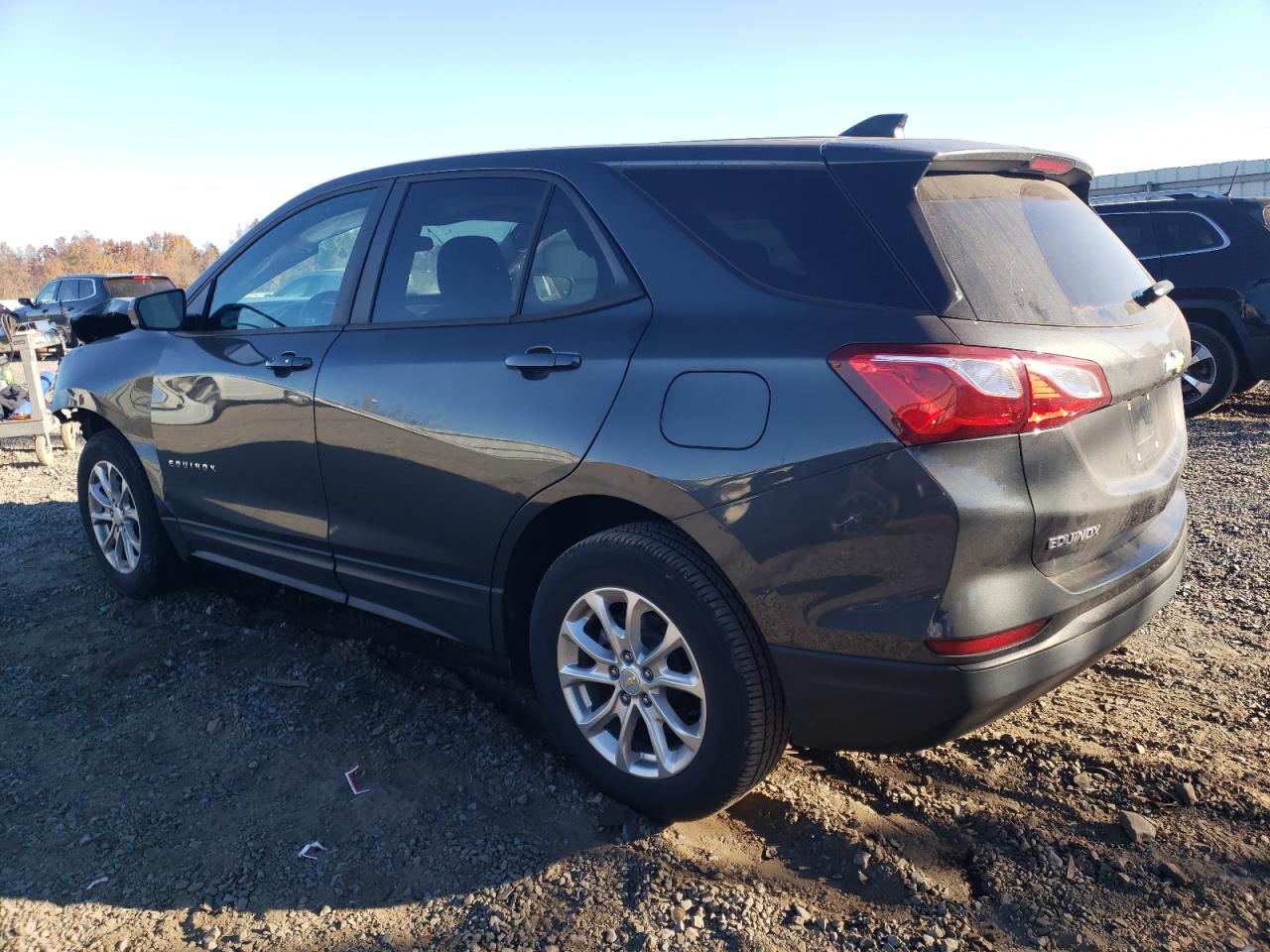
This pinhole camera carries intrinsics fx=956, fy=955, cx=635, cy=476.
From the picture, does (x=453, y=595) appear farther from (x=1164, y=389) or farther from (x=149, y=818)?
(x=1164, y=389)

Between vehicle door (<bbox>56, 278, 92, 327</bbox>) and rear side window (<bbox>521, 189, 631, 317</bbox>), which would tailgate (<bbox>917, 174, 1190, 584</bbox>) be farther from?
vehicle door (<bbox>56, 278, 92, 327</bbox>)

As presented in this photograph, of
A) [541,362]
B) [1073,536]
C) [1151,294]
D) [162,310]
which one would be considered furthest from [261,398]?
[1151,294]

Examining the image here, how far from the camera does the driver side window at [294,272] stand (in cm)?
365

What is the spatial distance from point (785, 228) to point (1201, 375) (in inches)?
308

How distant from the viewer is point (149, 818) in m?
2.87

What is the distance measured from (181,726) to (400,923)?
146 centimetres

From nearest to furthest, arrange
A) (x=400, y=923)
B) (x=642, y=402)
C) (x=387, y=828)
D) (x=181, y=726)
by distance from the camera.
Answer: (x=400, y=923) → (x=642, y=402) → (x=387, y=828) → (x=181, y=726)

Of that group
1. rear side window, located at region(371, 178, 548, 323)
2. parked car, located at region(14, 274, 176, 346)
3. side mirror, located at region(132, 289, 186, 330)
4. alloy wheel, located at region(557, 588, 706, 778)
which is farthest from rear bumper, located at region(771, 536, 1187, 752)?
parked car, located at region(14, 274, 176, 346)

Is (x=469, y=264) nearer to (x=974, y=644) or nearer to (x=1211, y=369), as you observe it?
(x=974, y=644)

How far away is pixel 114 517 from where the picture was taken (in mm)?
4676

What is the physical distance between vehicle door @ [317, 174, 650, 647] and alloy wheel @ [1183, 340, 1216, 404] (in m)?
7.64

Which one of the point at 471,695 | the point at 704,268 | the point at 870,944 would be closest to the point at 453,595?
the point at 471,695

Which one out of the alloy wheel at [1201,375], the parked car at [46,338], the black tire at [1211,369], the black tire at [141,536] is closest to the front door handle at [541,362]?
the black tire at [141,536]

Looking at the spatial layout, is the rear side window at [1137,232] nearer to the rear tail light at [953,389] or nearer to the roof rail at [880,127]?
the roof rail at [880,127]
